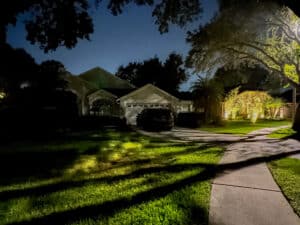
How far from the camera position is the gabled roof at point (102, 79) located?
4197 centimetres

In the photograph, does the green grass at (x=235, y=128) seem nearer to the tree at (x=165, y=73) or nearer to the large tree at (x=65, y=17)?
the large tree at (x=65, y=17)

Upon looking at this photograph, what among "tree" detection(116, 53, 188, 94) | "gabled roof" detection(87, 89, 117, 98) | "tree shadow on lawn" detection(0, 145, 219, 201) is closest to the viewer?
"tree shadow on lawn" detection(0, 145, 219, 201)

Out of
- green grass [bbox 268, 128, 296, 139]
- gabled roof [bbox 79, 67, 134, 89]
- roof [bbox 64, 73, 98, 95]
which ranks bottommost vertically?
green grass [bbox 268, 128, 296, 139]

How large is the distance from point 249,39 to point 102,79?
80.3ft

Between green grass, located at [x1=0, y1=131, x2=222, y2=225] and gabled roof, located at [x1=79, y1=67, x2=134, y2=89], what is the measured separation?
30.2m

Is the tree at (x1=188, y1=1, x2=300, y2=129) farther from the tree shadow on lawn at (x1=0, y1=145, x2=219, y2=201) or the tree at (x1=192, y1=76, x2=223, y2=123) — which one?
the tree shadow on lawn at (x1=0, y1=145, x2=219, y2=201)

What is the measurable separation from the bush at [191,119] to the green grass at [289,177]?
1751cm

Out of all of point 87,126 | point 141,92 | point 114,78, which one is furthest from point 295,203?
point 114,78

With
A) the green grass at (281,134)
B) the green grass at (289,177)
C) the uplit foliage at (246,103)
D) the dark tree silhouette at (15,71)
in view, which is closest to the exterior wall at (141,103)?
the uplit foliage at (246,103)

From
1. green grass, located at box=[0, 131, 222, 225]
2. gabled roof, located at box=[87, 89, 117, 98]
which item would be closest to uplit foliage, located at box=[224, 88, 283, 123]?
gabled roof, located at box=[87, 89, 117, 98]

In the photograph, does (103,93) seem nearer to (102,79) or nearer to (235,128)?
(102,79)

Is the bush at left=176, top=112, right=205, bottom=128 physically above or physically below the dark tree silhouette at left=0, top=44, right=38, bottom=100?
below

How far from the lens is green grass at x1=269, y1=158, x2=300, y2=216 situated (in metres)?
6.13

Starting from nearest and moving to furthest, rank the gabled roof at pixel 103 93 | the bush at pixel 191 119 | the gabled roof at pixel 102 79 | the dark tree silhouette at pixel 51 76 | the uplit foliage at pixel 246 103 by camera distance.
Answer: the bush at pixel 191 119
the dark tree silhouette at pixel 51 76
the gabled roof at pixel 103 93
the uplit foliage at pixel 246 103
the gabled roof at pixel 102 79
